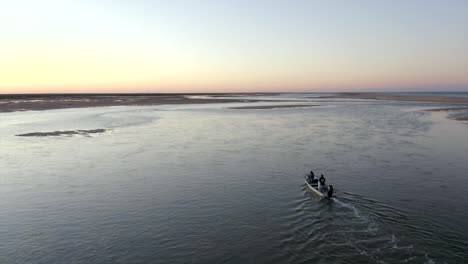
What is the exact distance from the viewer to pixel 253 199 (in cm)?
2255

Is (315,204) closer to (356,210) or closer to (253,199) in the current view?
(356,210)

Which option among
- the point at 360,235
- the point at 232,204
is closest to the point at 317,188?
the point at 232,204

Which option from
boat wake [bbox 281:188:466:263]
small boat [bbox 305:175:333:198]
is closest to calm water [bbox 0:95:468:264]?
boat wake [bbox 281:188:466:263]

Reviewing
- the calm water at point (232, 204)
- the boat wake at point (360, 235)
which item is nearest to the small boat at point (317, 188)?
the calm water at point (232, 204)

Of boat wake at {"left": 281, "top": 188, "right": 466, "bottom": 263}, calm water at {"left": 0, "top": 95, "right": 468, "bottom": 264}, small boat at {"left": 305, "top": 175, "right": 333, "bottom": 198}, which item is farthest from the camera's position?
small boat at {"left": 305, "top": 175, "right": 333, "bottom": 198}

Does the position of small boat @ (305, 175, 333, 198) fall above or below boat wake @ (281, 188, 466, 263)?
above

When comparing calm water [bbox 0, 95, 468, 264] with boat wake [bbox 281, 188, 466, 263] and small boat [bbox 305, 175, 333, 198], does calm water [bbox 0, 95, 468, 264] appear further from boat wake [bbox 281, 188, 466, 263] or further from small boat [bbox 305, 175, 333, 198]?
small boat [bbox 305, 175, 333, 198]

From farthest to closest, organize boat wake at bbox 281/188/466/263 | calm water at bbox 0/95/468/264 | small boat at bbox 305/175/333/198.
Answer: small boat at bbox 305/175/333/198 < calm water at bbox 0/95/468/264 < boat wake at bbox 281/188/466/263

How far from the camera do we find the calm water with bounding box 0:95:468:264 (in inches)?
623

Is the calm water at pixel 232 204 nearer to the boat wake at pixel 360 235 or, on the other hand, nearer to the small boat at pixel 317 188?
the boat wake at pixel 360 235

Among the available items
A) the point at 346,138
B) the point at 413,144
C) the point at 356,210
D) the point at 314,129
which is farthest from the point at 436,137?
the point at 356,210

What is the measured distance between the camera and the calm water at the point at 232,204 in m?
15.8

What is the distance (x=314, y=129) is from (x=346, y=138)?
9812 millimetres

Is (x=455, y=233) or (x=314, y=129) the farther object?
(x=314, y=129)
